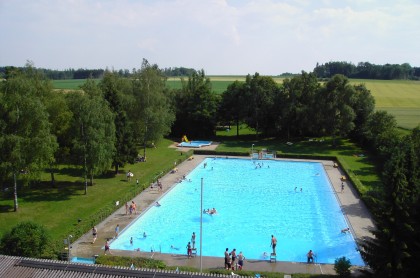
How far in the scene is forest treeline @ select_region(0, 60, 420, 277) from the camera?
18547mm

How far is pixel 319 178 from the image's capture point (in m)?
46.5

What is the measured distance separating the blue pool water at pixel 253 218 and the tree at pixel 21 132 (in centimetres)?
977

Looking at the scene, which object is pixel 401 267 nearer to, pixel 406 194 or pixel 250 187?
pixel 406 194

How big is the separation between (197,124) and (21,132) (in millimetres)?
39189

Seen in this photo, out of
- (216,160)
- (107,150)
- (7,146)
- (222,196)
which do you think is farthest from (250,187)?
(7,146)

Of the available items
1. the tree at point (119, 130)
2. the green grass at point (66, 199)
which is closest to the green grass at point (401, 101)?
the tree at point (119, 130)

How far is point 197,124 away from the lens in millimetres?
68938

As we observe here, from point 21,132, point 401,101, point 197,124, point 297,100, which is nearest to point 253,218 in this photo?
point 21,132

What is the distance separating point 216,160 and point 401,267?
38812 mm

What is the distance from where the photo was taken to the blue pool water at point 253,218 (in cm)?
2827

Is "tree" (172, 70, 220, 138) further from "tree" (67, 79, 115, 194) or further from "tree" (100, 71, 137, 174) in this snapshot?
"tree" (67, 79, 115, 194)

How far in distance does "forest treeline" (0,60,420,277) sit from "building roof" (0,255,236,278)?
32.4 feet

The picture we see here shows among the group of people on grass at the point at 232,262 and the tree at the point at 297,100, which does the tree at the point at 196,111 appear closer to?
the tree at the point at 297,100

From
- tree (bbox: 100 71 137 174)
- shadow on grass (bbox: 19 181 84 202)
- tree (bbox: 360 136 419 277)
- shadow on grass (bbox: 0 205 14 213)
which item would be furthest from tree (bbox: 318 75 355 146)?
shadow on grass (bbox: 0 205 14 213)
